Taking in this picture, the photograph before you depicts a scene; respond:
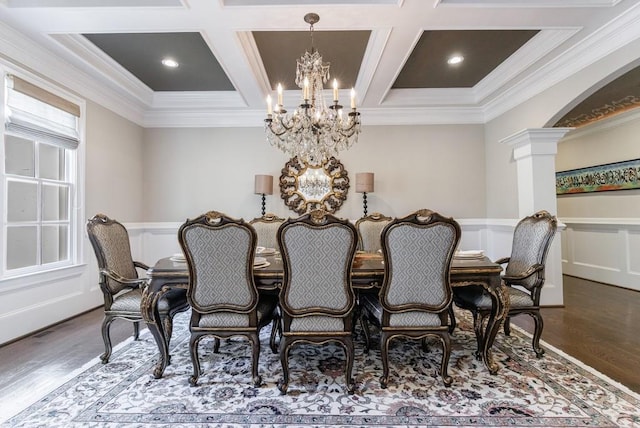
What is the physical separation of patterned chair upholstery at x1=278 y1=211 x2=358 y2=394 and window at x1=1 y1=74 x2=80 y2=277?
8.40 feet

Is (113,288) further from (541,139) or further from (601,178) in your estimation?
(601,178)

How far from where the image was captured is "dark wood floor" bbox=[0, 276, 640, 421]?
1.96m

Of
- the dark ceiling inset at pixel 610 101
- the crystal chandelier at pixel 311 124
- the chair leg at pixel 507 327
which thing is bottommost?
the chair leg at pixel 507 327

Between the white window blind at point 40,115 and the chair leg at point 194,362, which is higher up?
the white window blind at point 40,115

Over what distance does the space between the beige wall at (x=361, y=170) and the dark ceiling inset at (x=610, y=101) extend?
1336mm

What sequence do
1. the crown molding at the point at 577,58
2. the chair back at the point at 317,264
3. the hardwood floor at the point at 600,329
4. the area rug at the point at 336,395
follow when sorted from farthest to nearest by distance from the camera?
1. the crown molding at the point at 577,58
2. the hardwood floor at the point at 600,329
3. the chair back at the point at 317,264
4. the area rug at the point at 336,395

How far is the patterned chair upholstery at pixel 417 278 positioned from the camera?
5.70 feet

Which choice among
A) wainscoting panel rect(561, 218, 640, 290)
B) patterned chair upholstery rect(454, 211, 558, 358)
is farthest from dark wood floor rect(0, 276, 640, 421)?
wainscoting panel rect(561, 218, 640, 290)

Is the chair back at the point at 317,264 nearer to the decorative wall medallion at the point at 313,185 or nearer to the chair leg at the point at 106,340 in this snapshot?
the chair leg at the point at 106,340

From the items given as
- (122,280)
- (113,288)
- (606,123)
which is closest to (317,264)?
(122,280)

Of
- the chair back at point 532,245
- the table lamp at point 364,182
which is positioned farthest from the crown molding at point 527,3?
the table lamp at point 364,182

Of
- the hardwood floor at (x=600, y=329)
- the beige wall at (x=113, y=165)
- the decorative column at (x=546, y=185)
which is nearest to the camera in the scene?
the hardwood floor at (x=600, y=329)

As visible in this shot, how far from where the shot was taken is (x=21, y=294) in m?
2.65

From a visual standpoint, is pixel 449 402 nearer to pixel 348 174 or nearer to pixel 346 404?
pixel 346 404
